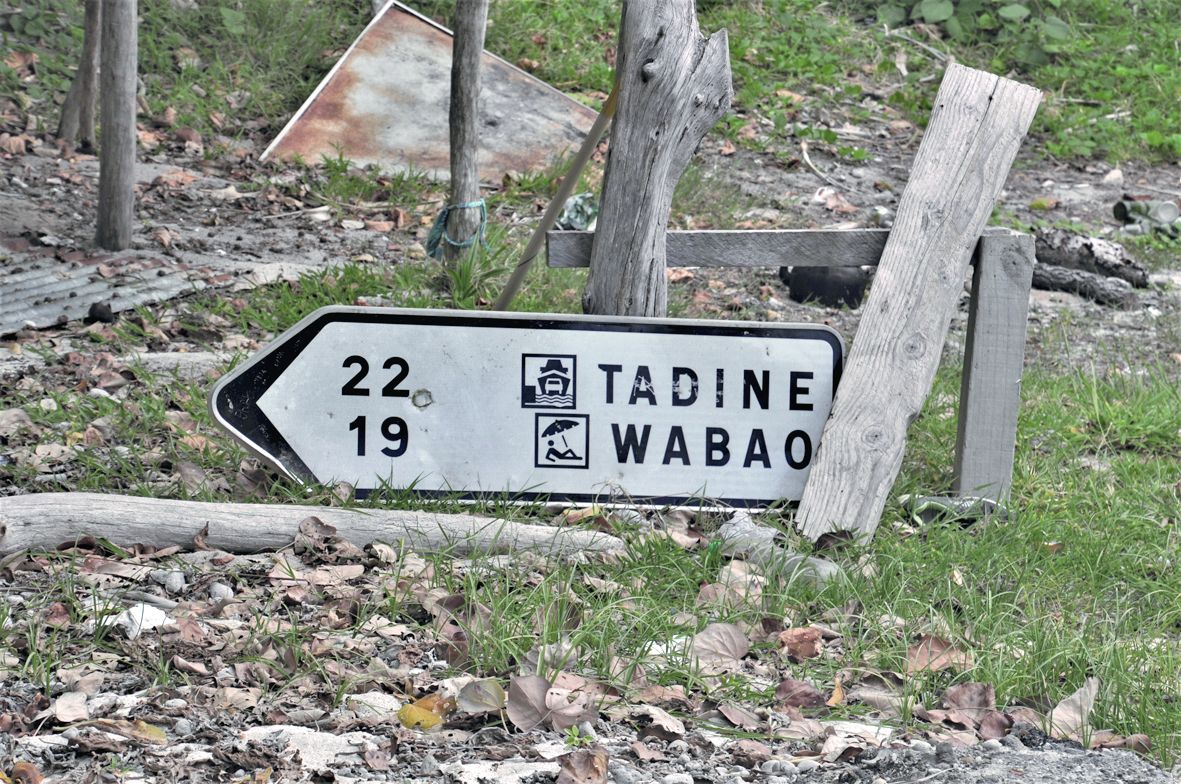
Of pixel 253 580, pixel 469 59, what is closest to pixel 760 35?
pixel 469 59

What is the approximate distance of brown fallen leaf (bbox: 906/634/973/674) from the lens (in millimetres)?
2534

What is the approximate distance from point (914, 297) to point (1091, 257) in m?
3.94

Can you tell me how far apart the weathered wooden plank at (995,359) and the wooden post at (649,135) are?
912 mm

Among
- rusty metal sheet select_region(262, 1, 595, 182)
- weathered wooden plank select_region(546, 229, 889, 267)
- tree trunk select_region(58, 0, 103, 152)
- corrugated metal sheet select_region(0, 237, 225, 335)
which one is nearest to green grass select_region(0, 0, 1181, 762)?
corrugated metal sheet select_region(0, 237, 225, 335)

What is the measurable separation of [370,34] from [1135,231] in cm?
A: 546

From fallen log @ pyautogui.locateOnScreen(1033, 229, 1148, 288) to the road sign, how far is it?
4.14 meters

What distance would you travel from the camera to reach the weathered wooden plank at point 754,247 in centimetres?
345

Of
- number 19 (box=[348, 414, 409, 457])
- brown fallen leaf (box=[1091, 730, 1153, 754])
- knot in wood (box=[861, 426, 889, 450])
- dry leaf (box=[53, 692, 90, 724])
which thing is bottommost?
dry leaf (box=[53, 692, 90, 724])

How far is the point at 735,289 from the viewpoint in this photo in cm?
628

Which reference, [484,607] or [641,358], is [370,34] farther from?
[484,607]

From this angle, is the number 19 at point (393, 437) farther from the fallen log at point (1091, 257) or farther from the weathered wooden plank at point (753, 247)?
the fallen log at point (1091, 257)

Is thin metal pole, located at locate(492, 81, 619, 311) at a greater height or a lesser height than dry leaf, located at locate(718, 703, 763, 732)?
greater

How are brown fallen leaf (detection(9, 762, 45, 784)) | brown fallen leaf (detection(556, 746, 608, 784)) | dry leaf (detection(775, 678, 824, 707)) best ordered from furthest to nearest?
dry leaf (detection(775, 678, 824, 707)), brown fallen leaf (detection(556, 746, 608, 784)), brown fallen leaf (detection(9, 762, 45, 784))

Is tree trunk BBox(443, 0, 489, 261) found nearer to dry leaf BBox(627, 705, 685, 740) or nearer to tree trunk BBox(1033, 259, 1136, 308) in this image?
tree trunk BBox(1033, 259, 1136, 308)
